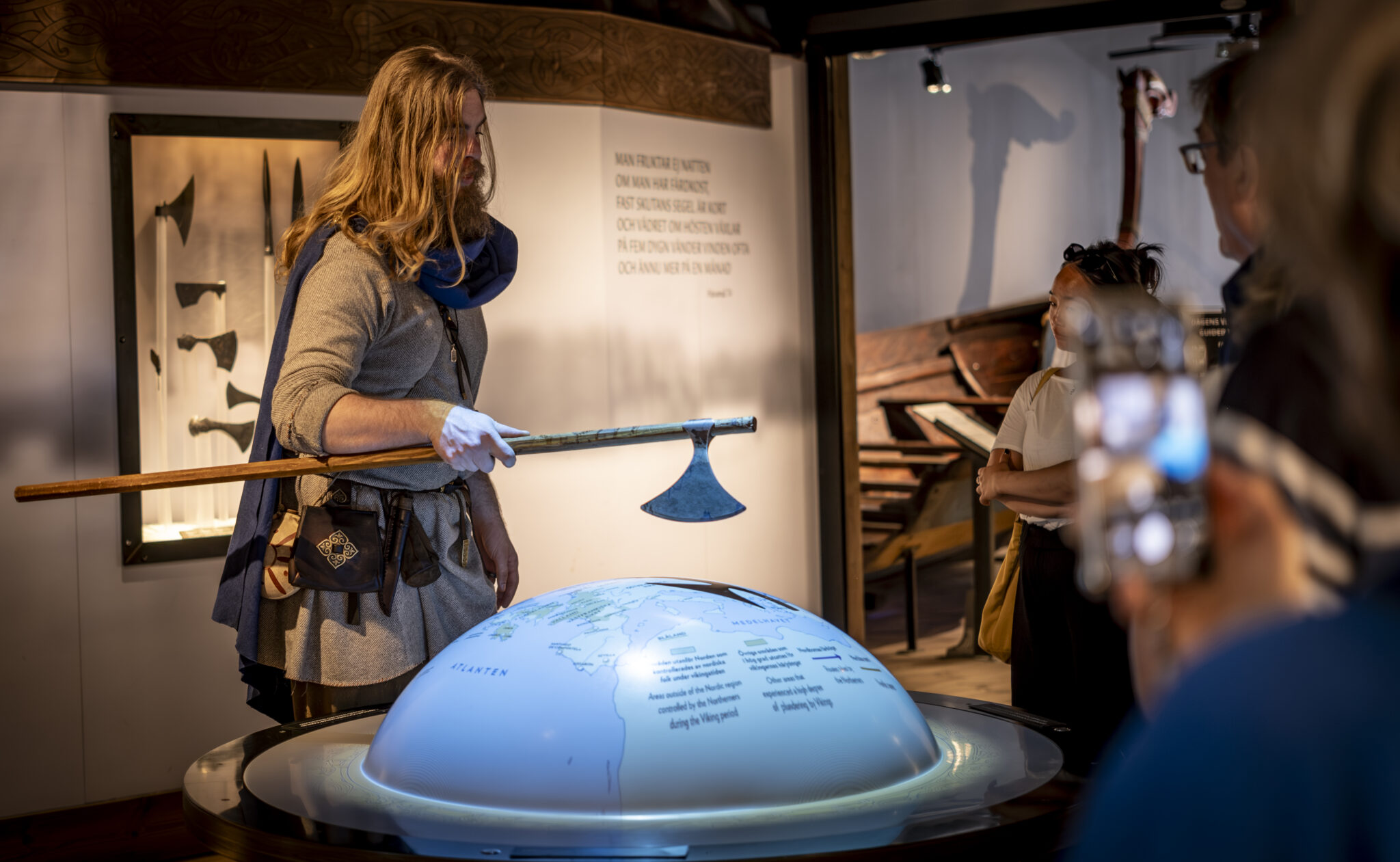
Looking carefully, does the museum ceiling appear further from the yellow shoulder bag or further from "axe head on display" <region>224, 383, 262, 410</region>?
the yellow shoulder bag

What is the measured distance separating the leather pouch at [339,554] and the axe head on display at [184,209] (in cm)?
201

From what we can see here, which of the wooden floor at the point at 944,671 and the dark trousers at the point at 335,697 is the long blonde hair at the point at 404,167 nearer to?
the dark trousers at the point at 335,697

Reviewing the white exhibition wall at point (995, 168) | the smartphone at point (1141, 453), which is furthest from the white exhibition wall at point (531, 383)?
the smartphone at point (1141, 453)

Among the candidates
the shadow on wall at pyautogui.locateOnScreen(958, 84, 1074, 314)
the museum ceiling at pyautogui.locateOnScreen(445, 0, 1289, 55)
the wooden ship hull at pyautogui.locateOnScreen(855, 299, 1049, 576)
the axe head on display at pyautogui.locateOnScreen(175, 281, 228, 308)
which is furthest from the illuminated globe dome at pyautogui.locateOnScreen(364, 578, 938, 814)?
the shadow on wall at pyautogui.locateOnScreen(958, 84, 1074, 314)

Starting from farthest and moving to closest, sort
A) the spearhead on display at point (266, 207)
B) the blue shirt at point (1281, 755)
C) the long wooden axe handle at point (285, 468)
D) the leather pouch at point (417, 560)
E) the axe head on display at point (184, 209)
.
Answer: the spearhead on display at point (266, 207) < the axe head on display at point (184, 209) < the leather pouch at point (417, 560) < the long wooden axe handle at point (285, 468) < the blue shirt at point (1281, 755)

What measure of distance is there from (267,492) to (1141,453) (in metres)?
1.83

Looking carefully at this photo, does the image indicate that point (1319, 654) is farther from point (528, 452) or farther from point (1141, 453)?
point (528, 452)

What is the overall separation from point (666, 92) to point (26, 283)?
2222 millimetres

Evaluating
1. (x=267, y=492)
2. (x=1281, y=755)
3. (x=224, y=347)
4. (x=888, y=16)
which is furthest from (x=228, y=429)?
(x=1281, y=755)

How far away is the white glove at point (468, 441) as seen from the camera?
1.89 m

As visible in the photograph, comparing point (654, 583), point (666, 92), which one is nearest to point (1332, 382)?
point (654, 583)

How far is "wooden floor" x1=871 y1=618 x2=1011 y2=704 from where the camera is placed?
470cm

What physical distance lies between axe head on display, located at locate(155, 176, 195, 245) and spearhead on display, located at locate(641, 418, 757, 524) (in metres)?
2.33

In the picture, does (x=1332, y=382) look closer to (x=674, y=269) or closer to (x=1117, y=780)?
(x=1117, y=780)
